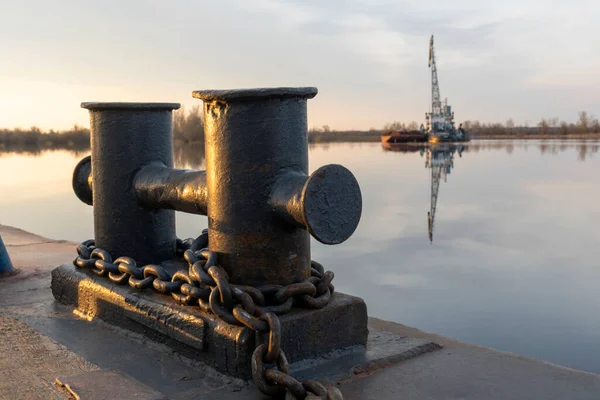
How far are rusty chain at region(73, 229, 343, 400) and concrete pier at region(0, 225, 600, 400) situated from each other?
0.16m

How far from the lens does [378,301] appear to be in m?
5.66

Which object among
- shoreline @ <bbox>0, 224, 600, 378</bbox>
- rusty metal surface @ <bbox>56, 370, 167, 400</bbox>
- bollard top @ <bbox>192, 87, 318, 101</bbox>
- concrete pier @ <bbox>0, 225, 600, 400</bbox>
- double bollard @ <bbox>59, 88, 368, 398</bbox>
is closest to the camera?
rusty metal surface @ <bbox>56, 370, 167, 400</bbox>

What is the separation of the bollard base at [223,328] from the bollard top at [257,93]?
34.3 inches

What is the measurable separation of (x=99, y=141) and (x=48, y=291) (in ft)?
3.61

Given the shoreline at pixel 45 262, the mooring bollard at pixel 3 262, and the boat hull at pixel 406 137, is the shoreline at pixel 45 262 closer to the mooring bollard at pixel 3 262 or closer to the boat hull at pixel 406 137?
the mooring bollard at pixel 3 262

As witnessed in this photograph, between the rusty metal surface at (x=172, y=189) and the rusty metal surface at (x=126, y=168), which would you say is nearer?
the rusty metal surface at (x=172, y=189)

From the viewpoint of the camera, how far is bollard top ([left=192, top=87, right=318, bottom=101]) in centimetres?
245

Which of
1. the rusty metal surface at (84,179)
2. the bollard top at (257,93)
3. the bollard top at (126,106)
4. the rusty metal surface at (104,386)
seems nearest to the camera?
the rusty metal surface at (104,386)

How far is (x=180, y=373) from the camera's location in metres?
2.43

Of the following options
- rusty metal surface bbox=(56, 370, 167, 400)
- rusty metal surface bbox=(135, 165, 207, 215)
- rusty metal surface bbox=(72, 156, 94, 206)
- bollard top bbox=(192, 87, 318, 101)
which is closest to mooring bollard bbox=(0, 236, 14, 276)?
rusty metal surface bbox=(72, 156, 94, 206)

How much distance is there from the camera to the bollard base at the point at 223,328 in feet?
7.60

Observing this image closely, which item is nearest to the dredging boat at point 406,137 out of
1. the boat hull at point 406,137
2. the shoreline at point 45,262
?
the boat hull at point 406,137

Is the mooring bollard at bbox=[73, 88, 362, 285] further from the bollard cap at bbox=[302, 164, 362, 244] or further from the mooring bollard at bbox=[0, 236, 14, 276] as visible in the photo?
the mooring bollard at bbox=[0, 236, 14, 276]

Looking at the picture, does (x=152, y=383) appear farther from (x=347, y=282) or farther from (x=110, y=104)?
(x=347, y=282)
